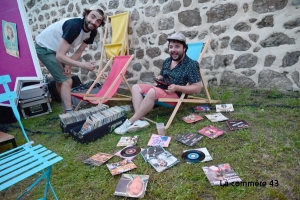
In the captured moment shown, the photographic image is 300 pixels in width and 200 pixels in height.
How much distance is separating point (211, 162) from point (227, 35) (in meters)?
2.15

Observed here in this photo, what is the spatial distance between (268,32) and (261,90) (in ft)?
2.58

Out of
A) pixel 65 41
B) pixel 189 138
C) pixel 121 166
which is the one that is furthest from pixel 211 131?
pixel 65 41

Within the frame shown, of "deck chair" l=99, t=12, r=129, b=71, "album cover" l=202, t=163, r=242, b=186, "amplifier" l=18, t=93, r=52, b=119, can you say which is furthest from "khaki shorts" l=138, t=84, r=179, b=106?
"amplifier" l=18, t=93, r=52, b=119

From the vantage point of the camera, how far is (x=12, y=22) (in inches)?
72.1

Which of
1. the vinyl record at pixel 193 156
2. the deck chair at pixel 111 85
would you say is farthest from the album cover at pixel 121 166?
the deck chair at pixel 111 85

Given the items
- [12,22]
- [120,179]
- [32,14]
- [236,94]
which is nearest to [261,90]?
[236,94]

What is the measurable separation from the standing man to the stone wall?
1.30 metres

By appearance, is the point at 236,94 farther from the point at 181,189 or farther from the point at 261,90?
the point at 181,189

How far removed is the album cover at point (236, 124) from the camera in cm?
212

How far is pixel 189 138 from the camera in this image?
2.03m

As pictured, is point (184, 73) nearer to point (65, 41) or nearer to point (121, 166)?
point (121, 166)

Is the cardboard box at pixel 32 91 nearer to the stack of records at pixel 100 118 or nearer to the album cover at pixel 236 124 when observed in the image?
the stack of records at pixel 100 118

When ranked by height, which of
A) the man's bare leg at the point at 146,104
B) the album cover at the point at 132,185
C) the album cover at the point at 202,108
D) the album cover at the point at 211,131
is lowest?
the album cover at the point at 132,185

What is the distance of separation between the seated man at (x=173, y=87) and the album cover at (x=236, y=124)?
49 cm
